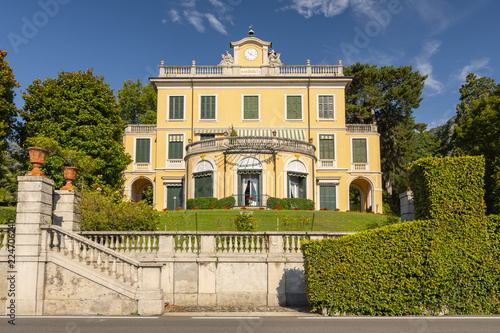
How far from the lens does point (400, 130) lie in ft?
157

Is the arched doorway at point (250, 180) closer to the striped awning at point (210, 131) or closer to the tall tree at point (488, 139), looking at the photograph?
the striped awning at point (210, 131)

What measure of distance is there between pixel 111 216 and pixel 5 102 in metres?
15.1

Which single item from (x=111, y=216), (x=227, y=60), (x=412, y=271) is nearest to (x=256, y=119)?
(x=227, y=60)

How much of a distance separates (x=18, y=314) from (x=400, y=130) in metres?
43.4

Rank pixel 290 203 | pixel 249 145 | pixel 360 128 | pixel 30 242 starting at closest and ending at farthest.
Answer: pixel 30 242
pixel 290 203
pixel 249 145
pixel 360 128

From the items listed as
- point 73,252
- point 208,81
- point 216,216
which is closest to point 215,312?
point 73,252

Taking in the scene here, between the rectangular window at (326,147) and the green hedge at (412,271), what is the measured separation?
2775 centimetres

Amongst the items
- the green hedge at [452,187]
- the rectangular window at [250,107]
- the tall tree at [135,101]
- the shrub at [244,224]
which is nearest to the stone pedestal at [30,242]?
the shrub at [244,224]

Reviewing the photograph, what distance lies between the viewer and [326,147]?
39.7 m

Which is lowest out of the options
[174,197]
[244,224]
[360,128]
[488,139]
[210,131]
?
[244,224]

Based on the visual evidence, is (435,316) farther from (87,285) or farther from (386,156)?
(386,156)

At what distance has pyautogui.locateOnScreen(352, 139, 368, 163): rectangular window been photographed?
40.4m

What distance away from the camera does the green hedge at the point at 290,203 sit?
3058 cm

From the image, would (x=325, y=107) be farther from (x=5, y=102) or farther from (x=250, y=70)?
(x=5, y=102)
